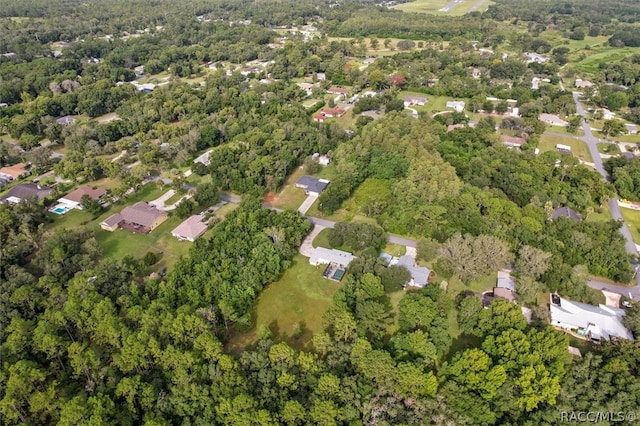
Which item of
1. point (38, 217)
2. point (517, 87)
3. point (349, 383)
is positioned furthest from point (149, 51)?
point (349, 383)

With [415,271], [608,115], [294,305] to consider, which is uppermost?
[415,271]

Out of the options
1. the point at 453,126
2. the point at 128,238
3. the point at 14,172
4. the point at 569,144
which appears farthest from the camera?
the point at 453,126

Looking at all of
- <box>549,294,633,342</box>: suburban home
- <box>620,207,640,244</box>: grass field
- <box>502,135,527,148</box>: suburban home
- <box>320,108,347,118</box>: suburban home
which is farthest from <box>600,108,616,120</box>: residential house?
<box>549,294,633,342</box>: suburban home

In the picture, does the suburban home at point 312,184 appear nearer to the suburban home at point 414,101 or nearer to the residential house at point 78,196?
the residential house at point 78,196

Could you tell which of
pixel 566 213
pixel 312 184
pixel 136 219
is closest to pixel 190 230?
pixel 136 219

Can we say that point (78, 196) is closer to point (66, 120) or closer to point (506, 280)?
point (66, 120)

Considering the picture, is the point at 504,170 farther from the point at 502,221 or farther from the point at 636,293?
the point at 636,293
